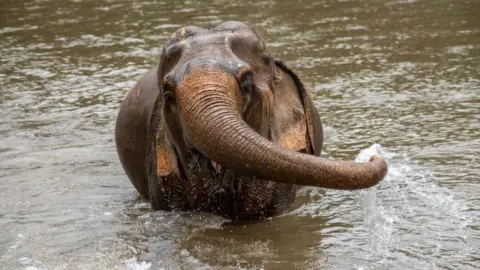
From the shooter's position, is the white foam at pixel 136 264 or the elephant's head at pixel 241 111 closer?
the elephant's head at pixel 241 111

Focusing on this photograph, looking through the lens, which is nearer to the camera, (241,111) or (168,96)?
(241,111)

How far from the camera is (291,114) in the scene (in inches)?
245

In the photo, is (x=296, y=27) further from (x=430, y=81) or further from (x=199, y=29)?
(x=199, y=29)

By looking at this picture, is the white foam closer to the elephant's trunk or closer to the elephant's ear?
the elephant's trunk

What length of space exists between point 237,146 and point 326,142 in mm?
3398

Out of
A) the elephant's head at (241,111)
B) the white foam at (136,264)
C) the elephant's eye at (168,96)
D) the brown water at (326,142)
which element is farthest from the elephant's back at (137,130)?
the white foam at (136,264)

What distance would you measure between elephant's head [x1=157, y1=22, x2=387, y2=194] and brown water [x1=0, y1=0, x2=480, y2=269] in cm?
57

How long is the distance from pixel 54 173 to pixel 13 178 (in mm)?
327

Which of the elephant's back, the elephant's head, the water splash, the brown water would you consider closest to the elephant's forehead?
the elephant's head

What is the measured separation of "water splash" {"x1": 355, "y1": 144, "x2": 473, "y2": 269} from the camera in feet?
18.2

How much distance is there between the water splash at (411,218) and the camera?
554 cm

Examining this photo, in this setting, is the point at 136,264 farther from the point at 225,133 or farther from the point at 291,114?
the point at 291,114

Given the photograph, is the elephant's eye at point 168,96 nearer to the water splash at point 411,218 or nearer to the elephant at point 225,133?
the elephant at point 225,133

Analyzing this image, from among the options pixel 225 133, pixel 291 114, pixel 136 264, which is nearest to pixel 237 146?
pixel 225 133
